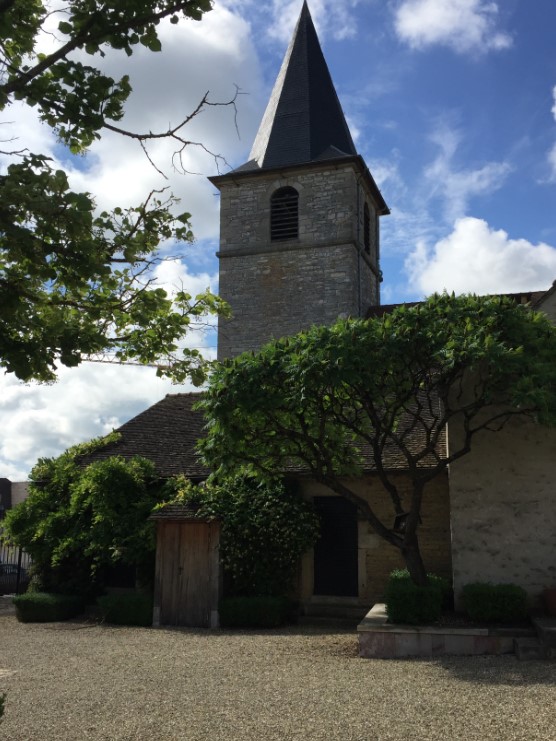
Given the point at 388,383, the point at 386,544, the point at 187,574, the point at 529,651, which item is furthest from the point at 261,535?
the point at 529,651

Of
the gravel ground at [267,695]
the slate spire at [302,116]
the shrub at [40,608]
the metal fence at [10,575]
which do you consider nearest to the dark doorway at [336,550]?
the gravel ground at [267,695]

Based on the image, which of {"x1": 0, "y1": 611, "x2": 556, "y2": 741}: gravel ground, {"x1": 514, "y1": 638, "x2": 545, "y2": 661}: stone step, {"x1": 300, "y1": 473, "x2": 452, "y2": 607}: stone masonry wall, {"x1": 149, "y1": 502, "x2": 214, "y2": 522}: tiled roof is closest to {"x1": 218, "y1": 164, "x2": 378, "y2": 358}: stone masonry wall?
{"x1": 149, "y1": 502, "x2": 214, "y2": 522}: tiled roof

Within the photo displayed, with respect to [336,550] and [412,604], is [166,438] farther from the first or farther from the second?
[412,604]

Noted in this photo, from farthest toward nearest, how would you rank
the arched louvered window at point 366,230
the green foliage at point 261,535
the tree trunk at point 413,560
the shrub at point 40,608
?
the arched louvered window at point 366,230 → the shrub at point 40,608 → the green foliage at point 261,535 → the tree trunk at point 413,560

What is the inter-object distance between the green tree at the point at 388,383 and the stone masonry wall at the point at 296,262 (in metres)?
A: 10.3

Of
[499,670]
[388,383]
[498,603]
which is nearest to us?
[499,670]

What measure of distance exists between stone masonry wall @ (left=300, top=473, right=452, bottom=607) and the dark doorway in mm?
209

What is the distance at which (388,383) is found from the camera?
9.64 meters

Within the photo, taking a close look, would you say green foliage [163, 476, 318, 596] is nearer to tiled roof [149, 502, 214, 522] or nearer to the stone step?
tiled roof [149, 502, 214, 522]

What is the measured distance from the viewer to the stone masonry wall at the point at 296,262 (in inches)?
816

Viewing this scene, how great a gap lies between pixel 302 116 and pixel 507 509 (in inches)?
668

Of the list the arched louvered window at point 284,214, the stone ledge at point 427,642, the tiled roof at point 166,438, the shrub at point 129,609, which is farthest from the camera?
the arched louvered window at point 284,214

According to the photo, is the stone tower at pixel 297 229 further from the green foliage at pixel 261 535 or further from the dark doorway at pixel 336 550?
the green foliage at pixel 261 535

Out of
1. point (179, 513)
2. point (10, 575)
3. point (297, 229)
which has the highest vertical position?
point (297, 229)
